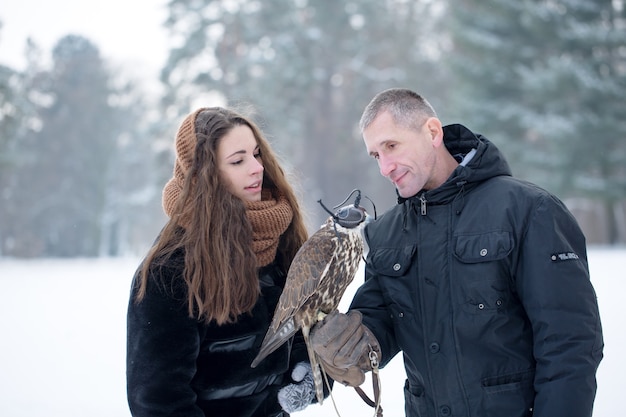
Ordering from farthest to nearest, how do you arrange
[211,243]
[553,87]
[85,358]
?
[553,87], [85,358], [211,243]

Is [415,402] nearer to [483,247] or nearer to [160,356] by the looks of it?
[483,247]

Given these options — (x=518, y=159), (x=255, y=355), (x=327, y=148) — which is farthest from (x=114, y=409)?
(x=327, y=148)

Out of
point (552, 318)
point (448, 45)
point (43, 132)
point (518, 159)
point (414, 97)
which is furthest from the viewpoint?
point (43, 132)

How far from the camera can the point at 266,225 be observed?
2.60 m

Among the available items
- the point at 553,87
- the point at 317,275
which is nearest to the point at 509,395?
the point at 317,275

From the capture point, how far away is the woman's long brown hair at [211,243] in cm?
232

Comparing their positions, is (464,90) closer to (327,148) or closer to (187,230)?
(327,148)

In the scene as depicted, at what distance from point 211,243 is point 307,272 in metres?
0.43

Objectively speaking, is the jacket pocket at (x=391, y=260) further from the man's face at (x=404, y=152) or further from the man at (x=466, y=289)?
the man's face at (x=404, y=152)

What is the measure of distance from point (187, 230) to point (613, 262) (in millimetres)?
9944

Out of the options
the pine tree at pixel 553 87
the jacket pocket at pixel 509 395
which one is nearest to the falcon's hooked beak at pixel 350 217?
the jacket pocket at pixel 509 395

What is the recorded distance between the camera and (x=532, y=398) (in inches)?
80.8

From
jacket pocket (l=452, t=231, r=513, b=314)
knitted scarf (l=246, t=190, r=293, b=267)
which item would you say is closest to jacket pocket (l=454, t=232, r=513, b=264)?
jacket pocket (l=452, t=231, r=513, b=314)

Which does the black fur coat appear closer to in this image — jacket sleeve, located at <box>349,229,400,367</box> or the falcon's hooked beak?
jacket sleeve, located at <box>349,229,400,367</box>
